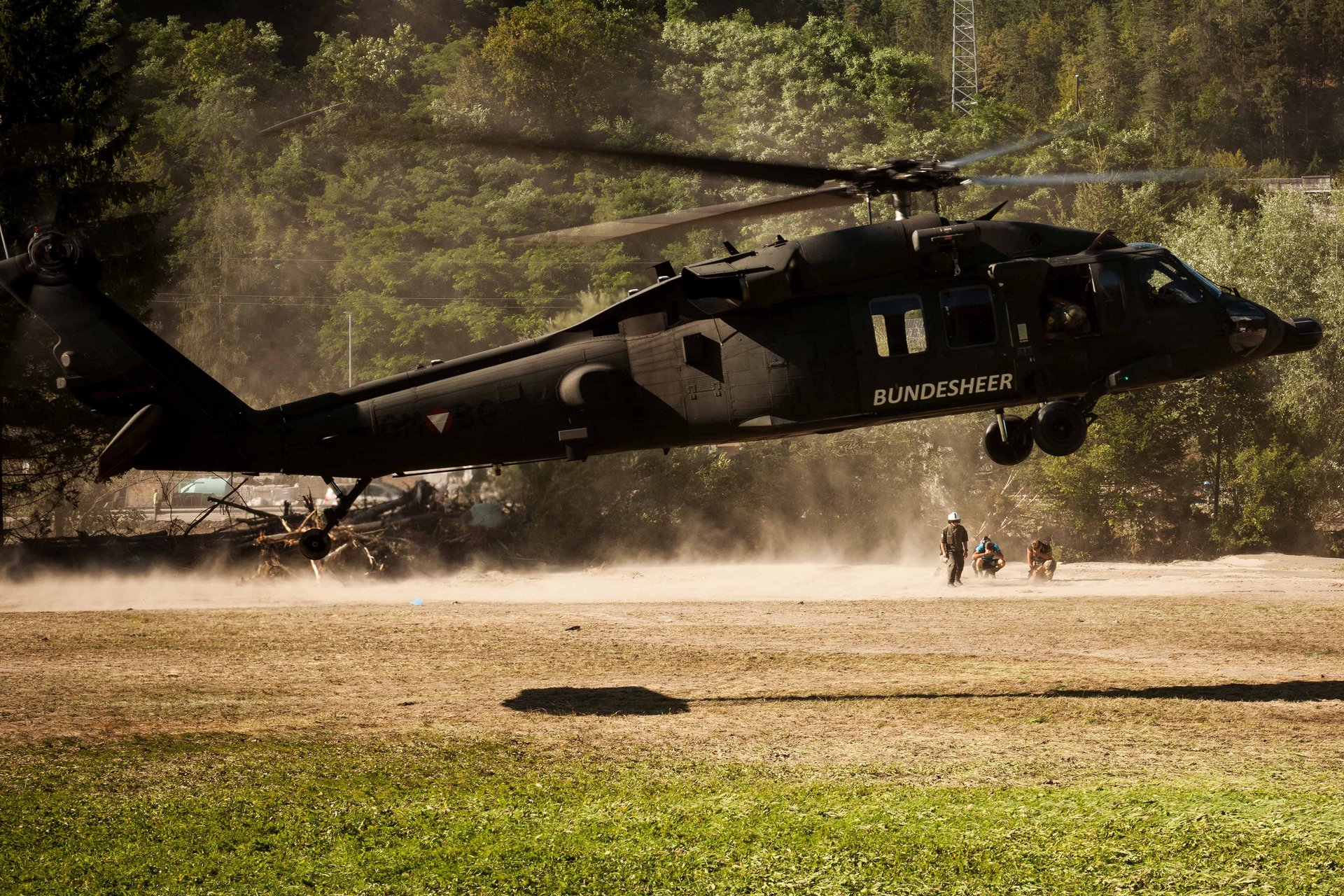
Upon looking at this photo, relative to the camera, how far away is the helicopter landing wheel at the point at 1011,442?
15023mm

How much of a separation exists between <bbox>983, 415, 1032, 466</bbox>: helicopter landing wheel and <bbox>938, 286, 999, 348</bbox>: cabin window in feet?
4.64

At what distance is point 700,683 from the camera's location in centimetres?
1471

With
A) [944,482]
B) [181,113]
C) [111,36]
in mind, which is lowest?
[944,482]

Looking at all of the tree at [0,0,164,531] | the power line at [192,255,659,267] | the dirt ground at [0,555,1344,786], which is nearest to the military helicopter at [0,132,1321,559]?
the dirt ground at [0,555,1344,786]

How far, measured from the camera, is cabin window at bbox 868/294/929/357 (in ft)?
45.9

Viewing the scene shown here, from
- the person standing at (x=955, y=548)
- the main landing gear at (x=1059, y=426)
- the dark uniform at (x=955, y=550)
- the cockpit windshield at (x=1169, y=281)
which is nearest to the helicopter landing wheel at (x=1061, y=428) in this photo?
the main landing gear at (x=1059, y=426)

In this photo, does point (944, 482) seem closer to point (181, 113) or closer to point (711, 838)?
point (711, 838)

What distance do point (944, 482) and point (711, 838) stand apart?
38353mm

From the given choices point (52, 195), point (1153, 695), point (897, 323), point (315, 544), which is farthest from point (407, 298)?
point (1153, 695)

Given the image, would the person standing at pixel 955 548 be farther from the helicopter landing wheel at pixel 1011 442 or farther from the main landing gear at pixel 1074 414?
the main landing gear at pixel 1074 414

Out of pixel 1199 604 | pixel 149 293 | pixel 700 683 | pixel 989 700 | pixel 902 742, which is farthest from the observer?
pixel 149 293

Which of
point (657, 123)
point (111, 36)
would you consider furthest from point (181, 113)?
point (111, 36)

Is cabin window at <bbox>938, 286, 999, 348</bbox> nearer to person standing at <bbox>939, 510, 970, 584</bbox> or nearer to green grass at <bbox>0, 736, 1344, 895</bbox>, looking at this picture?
green grass at <bbox>0, 736, 1344, 895</bbox>

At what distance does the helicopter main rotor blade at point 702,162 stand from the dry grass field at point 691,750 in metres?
5.61
